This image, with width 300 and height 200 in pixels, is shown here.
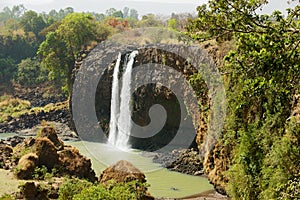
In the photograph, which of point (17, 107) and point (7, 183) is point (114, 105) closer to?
point (7, 183)

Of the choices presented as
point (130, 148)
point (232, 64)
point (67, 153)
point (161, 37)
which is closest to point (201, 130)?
point (67, 153)

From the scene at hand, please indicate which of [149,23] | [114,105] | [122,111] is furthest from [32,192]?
[149,23]

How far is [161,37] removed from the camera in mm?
26703

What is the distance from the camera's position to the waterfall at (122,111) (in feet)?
86.6

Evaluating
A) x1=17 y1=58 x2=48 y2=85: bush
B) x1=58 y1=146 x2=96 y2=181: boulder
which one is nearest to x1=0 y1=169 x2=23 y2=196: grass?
x1=58 y1=146 x2=96 y2=181: boulder

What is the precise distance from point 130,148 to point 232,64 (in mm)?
18960

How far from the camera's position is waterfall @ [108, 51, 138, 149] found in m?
26.4

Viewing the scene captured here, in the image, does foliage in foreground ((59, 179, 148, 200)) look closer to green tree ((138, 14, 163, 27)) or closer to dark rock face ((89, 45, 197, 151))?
dark rock face ((89, 45, 197, 151))

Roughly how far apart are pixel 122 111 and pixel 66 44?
14094 millimetres

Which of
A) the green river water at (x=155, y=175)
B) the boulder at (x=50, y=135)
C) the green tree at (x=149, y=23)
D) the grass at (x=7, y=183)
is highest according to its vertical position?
the green tree at (x=149, y=23)

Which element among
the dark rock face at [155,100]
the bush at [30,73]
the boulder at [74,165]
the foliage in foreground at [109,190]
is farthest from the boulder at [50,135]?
the bush at [30,73]

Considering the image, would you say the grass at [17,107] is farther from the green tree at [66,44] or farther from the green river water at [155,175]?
the green river water at [155,175]

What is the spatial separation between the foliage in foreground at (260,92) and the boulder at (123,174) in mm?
2774

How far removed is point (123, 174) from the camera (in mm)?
11734
